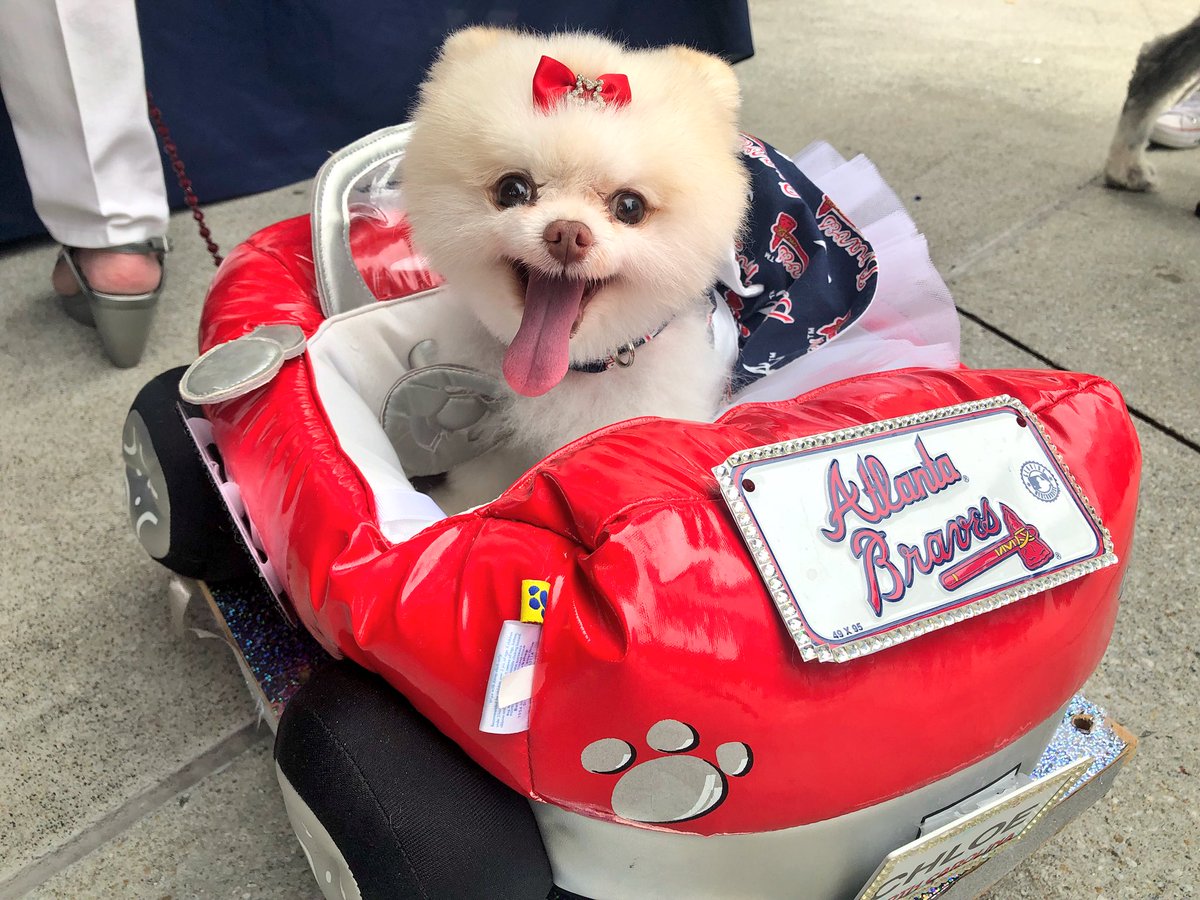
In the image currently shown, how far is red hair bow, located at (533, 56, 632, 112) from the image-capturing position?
71cm

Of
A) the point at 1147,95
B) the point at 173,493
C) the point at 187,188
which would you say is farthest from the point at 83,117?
the point at 1147,95

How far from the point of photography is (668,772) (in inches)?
22.9

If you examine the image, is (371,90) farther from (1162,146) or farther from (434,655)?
(1162,146)

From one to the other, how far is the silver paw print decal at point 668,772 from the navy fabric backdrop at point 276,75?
68.2 inches

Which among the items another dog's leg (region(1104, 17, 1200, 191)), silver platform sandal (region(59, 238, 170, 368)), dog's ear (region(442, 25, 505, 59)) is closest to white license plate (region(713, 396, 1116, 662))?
dog's ear (region(442, 25, 505, 59))

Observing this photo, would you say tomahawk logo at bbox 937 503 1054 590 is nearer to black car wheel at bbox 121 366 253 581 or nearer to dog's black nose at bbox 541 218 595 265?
dog's black nose at bbox 541 218 595 265

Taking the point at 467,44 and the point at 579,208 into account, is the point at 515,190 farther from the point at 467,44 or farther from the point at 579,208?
the point at 467,44

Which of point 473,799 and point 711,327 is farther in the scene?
point 711,327

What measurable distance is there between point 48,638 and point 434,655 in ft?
2.45

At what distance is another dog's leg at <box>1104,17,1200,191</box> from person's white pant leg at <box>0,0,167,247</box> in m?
1.94

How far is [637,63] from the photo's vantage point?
0.80m

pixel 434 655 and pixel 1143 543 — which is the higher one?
pixel 434 655

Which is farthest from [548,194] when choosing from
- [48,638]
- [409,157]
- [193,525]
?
[48,638]

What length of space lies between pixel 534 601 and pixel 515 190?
35 centimetres
